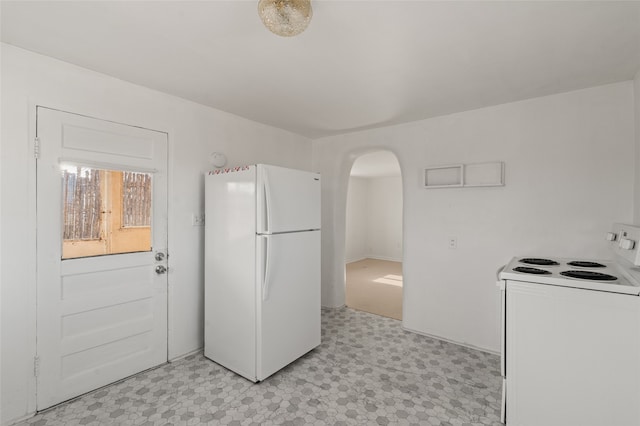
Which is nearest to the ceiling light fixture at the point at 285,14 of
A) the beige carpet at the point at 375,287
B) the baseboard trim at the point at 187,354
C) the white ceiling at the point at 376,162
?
the baseboard trim at the point at 187,354

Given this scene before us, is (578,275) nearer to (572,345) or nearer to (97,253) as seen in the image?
(572,345)

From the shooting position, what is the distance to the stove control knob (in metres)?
1.68

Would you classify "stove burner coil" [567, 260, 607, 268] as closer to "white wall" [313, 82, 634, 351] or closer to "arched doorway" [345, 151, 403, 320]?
"white wall" [313, 82, 634, 351]

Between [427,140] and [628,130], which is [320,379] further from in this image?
[628,130]

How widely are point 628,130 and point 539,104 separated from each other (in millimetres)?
635

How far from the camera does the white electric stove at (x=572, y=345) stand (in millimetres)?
1513

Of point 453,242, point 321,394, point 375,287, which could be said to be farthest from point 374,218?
point 321,394

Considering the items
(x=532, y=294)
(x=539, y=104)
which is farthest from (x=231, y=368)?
(x=539, y=104)

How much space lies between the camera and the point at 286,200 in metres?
2.48

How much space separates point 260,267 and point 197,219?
0.93m

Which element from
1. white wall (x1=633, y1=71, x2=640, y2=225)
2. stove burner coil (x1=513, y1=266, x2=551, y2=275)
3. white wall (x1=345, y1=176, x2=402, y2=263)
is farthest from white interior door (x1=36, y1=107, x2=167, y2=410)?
white wall (x1=345, y1=176, x2=402, y2=263)

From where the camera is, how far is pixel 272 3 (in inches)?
49.0

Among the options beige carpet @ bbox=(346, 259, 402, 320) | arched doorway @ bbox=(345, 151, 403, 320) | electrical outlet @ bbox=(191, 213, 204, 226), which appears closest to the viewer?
electrical outlet @ bbox=(191, 213, 204, 226)

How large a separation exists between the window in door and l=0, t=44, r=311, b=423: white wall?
0.62 feet
